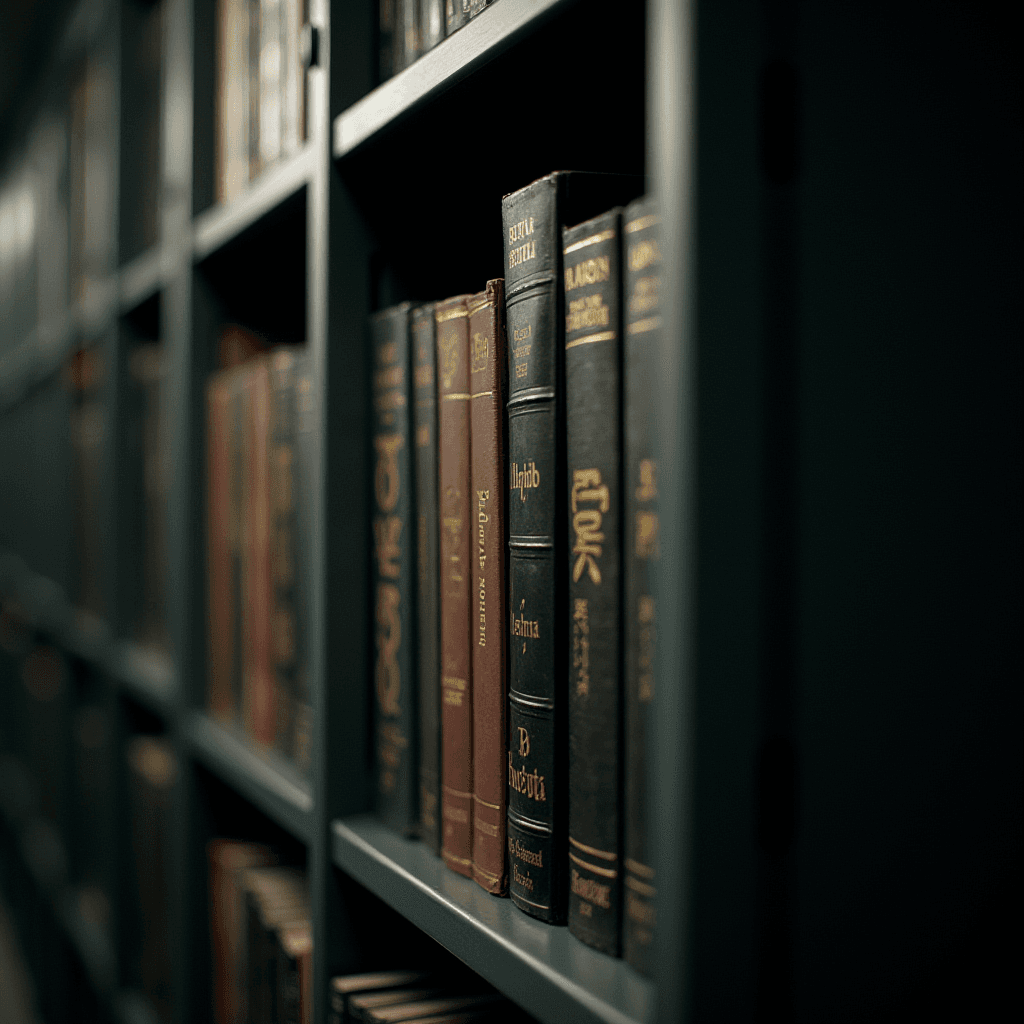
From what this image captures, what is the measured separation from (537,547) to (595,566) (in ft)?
0.19

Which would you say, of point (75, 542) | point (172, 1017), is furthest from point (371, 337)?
point (75, 542)

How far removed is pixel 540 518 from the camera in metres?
0.52

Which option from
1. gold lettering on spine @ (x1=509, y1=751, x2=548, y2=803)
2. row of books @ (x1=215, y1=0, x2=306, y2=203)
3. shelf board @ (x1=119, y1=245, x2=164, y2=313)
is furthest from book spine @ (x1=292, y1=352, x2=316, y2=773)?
shelf board @ (x1=119, y1=245, x2=164, y2=313)

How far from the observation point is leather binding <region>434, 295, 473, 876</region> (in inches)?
23.6

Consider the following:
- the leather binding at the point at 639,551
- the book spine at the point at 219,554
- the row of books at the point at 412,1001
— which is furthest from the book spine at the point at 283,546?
the leather binding at the point at 639,551

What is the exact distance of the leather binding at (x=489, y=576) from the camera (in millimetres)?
567

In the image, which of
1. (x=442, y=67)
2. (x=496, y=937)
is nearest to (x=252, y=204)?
(x=442, y=67)

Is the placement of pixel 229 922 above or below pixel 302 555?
below

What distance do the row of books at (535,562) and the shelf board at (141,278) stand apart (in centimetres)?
61

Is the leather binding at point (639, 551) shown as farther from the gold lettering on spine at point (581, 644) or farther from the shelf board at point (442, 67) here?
the shelf board at point (442, 67)

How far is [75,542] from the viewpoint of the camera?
5.78 feet

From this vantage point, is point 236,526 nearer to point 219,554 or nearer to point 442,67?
point 219,554

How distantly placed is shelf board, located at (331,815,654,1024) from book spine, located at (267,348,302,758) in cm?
21

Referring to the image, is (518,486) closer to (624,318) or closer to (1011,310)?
(624,318)
